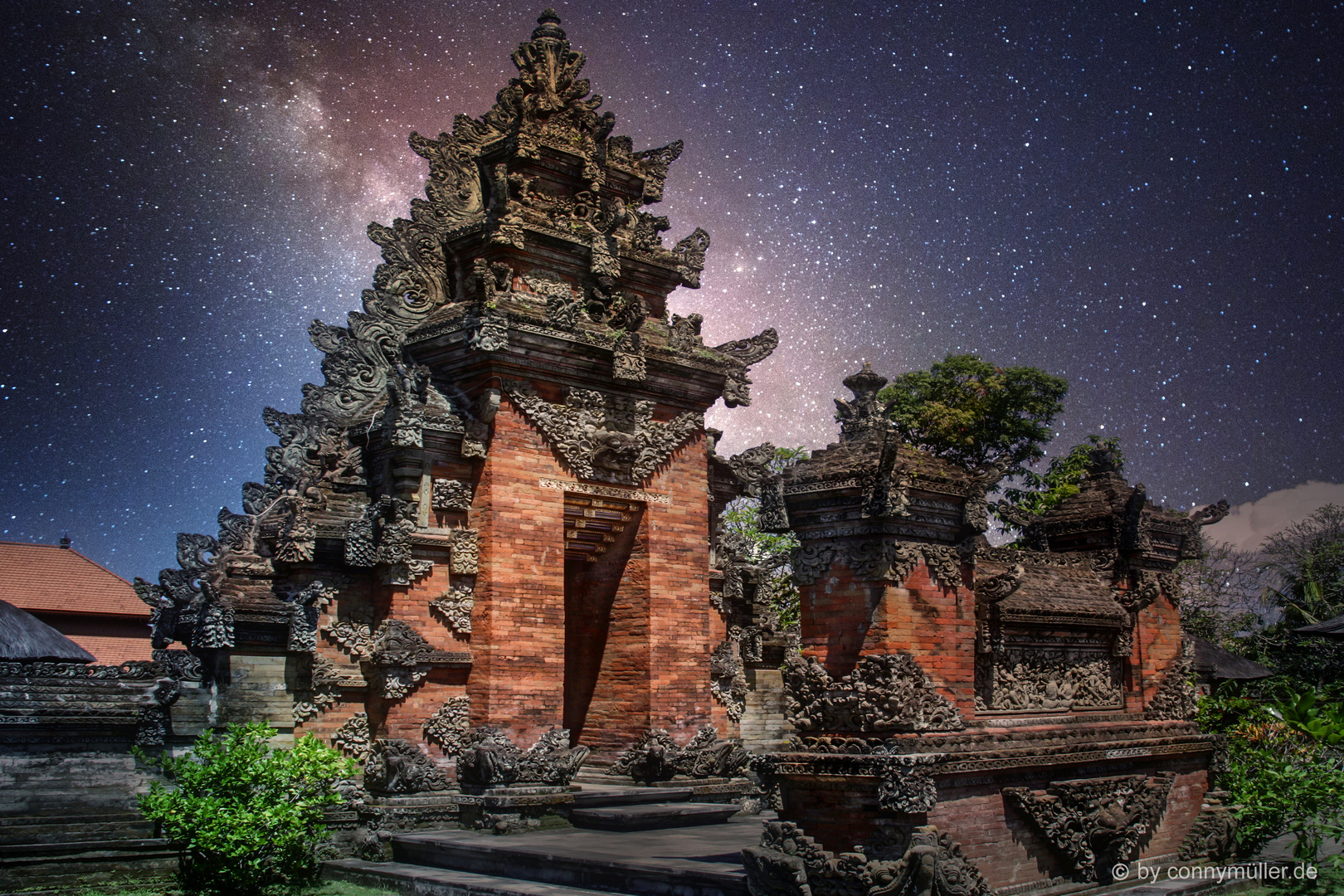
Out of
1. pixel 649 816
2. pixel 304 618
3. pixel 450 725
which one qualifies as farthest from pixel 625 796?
pixel 304 618

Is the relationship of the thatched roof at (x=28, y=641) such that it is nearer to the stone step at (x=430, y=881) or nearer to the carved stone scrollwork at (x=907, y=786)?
the stone step at (x=430, y=881)

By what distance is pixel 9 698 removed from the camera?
36.6ft

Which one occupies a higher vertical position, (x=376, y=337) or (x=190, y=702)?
(x=376, y=337)

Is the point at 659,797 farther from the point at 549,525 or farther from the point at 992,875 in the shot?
the point at 992,875

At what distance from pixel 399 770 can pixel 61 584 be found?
22.4m

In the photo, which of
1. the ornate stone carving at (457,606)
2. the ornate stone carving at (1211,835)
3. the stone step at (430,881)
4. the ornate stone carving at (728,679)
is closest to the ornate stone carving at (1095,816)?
the ornate stone carving at (1211,835)

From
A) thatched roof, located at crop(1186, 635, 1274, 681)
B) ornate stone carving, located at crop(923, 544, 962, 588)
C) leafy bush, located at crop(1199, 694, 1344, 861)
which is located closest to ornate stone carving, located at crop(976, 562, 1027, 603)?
ornate stone carving, located at crop(923, 544, 962, 588)

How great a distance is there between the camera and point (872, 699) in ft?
26.3

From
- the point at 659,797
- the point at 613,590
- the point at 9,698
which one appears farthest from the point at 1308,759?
the point at 9,698

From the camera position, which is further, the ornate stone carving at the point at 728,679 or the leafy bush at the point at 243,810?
the ornate stone carving at the point at 728,679

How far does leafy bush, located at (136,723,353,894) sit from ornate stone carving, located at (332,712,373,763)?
6.32ft

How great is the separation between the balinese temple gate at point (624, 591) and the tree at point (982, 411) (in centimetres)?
1040

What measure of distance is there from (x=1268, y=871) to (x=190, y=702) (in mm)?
10792

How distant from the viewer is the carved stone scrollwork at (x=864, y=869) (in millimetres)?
7363
